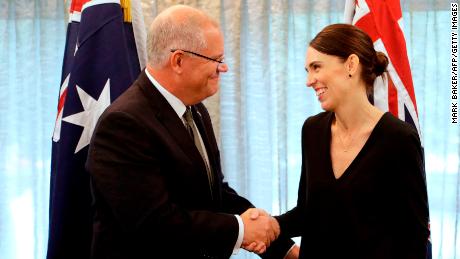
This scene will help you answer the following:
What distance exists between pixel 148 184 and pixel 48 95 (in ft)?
7.61

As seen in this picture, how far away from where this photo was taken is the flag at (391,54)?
Result: 9.05ft

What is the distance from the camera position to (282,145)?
3.79m

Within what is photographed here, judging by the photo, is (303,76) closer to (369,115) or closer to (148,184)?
(369,115)

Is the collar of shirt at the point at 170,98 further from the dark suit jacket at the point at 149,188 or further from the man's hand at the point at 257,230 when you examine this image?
the man's hand at the point at 257,230

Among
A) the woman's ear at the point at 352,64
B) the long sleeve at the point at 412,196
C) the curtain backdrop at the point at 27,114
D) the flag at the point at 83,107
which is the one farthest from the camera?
the curtain backdrop at the point at 27,114

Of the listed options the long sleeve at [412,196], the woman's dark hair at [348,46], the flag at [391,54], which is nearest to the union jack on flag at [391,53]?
the flag at [391,54]

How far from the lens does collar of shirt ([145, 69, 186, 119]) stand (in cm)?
199

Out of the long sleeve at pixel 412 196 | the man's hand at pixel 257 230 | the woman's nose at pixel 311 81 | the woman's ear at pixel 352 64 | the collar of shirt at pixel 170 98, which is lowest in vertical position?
the man's hand at pixel 257 230

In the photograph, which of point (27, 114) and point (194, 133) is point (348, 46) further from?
point (27, 114)

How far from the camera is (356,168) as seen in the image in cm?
200

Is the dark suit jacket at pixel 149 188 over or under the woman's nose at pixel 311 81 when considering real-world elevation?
under

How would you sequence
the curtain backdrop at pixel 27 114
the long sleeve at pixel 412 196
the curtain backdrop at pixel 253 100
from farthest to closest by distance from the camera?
the curtain backdrop at pixel 27 114, the curtain backdrop at pixel 253 100, the long sleeve at pixel 412 196

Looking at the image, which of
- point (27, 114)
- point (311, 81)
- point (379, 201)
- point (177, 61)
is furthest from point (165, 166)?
point (27, 114)

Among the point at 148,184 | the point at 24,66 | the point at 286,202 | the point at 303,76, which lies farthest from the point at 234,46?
the point at 148,184
